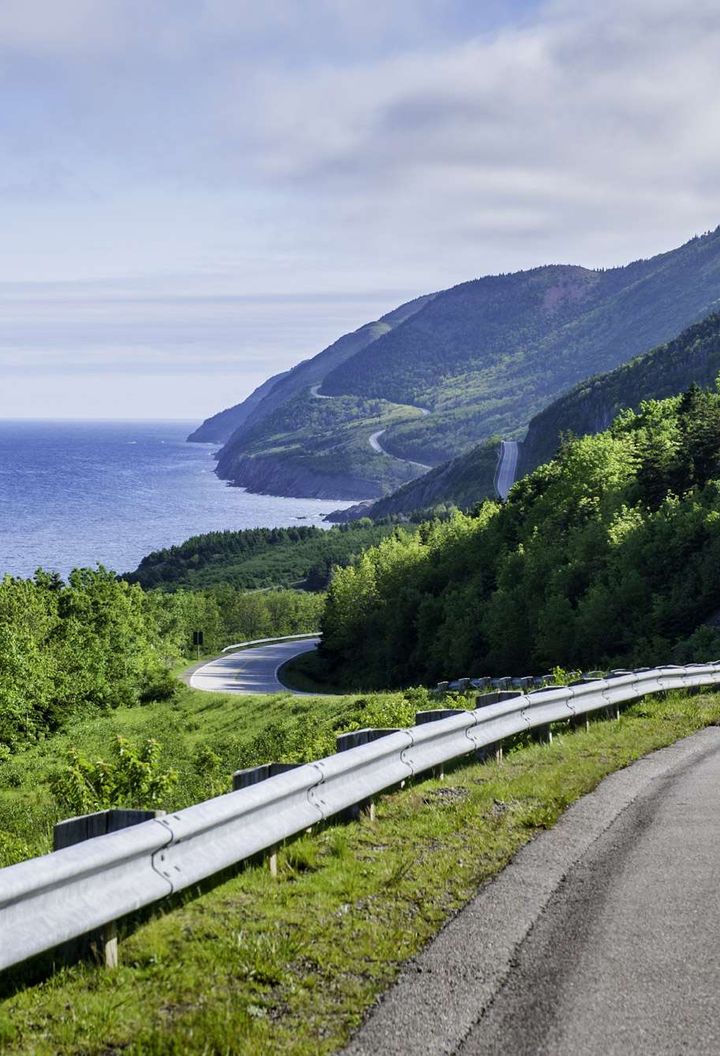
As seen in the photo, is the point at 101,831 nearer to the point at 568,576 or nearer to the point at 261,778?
the point at 261,778

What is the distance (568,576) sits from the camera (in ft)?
231

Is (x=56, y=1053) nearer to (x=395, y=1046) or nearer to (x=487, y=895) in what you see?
(x=395, y=1046)

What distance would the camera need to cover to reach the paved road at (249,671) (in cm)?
7906

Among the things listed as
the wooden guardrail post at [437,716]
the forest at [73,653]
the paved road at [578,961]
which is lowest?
the forest at [73,653]

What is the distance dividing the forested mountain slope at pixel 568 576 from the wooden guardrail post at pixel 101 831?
35320 mm

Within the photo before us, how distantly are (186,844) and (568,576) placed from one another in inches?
2578

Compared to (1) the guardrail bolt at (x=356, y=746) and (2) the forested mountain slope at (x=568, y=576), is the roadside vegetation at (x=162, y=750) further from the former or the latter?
(2) the forested mountain slope at (x=568, y=576)

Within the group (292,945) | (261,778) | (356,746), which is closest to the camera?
(292,945)

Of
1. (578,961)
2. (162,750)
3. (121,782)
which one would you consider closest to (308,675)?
(162,750)

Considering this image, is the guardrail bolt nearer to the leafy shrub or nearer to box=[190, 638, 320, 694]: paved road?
the leafy shrub

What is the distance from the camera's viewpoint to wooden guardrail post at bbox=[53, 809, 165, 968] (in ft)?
19.6

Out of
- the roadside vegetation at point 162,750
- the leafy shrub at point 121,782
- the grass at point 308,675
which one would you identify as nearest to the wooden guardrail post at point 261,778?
the roadside vegetation at point 162,750

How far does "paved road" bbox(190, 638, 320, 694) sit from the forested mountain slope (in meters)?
6.42

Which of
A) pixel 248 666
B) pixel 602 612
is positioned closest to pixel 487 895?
pixel 602 612
